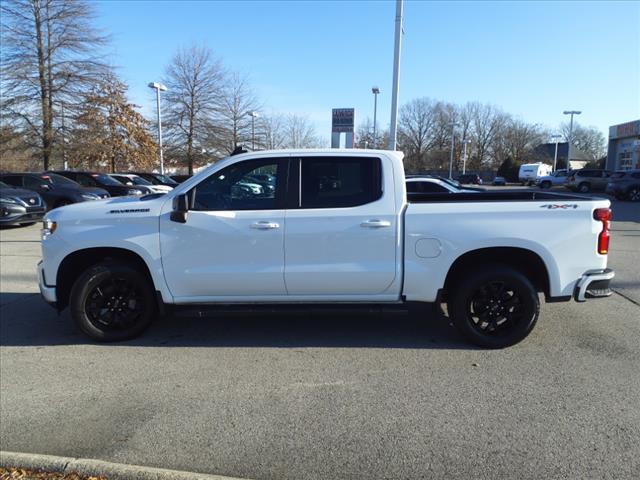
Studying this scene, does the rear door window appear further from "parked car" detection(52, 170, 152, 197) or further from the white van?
the white van

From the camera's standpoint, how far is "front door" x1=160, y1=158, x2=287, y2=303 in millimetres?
4504

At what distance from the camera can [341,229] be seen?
14.6ft

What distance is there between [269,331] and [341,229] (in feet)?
5.08

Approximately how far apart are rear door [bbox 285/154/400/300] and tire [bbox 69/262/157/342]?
1.54 metres

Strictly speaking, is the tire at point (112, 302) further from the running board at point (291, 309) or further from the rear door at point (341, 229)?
the rear door at point (341, 229)

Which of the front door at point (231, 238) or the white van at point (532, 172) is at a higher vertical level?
the white van at point (532, 172)

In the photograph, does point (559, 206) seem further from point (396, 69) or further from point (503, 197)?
point (396, 69)

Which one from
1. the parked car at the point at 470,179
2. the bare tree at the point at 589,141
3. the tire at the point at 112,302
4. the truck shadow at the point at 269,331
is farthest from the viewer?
the bare tree at the point at 589,141

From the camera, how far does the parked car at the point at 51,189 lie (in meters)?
16.0

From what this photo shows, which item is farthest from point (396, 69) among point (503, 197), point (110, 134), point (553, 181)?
point (553, 181)


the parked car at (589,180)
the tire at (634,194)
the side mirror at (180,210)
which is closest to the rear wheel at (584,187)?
the parked car at (589,180)

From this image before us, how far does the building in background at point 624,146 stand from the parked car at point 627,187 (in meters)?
14.2

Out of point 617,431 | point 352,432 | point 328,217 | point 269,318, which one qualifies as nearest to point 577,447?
point 617,431

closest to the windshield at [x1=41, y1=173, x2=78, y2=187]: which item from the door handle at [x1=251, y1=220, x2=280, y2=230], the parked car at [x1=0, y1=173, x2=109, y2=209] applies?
the parked car at [x1=0, y1=173, x2=109, y2=209]
